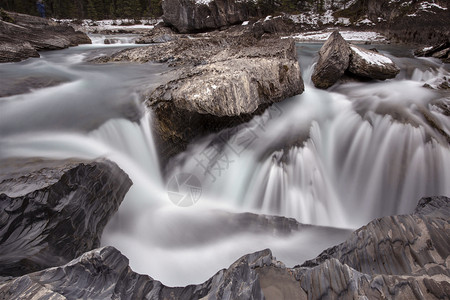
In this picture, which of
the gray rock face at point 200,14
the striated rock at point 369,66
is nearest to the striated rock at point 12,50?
the striated rock at point 369,66

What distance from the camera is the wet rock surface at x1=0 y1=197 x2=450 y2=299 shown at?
171cm

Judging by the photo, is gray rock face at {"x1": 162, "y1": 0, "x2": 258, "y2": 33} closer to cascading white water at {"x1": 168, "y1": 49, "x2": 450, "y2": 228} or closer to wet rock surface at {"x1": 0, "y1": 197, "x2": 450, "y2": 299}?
cascading white water at {"x1": 168, "y1": 49, "x2": 450, "y2": 228}

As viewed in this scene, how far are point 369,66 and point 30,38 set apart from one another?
12863 millimetres

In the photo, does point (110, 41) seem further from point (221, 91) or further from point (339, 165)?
point (339, 165)

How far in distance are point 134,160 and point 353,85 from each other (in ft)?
20.9

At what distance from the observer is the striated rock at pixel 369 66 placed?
6.40 metres

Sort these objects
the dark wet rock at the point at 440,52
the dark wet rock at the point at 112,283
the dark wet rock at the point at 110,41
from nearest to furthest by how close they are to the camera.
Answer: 1. the dark wet rock at the point at 112,283
2. the dark wet rock at the point at 440,52
3. the dark wet rock at the point at 110,41

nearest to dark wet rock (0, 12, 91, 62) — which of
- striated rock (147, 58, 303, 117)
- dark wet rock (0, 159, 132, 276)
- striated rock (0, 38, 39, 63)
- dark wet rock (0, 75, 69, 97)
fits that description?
striated rock (0, 38, 39, 63)

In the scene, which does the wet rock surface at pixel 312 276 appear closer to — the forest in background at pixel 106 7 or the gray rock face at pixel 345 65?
the gray rock face at pixel 345 65

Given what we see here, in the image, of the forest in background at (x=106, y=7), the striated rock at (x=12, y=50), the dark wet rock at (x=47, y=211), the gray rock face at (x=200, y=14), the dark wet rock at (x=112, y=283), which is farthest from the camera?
the forest in background at (x=106, y=7)

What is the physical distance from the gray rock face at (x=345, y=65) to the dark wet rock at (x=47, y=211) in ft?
20.1

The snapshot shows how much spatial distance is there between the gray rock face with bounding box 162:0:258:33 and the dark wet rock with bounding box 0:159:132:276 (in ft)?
74.9

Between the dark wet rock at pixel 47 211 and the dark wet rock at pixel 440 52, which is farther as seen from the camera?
the dark wet rock at pixel 440 52

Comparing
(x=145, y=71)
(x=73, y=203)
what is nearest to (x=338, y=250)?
(x=73, y=203)
